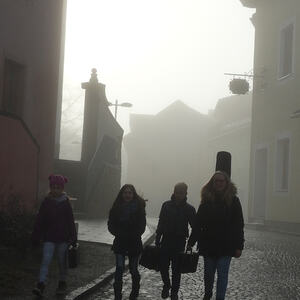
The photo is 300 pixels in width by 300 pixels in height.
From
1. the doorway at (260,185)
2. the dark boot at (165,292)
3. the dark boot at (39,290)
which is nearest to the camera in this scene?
Result: the dark boot at (39,290)

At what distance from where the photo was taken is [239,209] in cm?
707

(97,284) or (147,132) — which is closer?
(97,284)

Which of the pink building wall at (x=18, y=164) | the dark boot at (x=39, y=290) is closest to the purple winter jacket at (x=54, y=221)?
the dark boot at (x=39, y=290)

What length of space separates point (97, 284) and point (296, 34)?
1610 cm

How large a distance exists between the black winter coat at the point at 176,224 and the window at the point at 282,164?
53.8 feet

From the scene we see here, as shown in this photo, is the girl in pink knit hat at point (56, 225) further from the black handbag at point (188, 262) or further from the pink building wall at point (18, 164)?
the pink building wall at point (18, 164)

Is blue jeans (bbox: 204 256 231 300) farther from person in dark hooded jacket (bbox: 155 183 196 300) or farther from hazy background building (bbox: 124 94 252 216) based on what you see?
hazy background building (bbox: 124 94 252 216)

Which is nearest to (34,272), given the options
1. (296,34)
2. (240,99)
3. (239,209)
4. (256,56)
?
(239,209)

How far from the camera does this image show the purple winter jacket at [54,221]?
7.96 meters

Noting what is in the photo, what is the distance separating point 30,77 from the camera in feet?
49.5

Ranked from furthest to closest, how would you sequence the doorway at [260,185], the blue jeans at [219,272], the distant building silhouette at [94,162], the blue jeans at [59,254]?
the doorway at [260,185]
the distant building silhouette at [94,162]
the blue jeans at [59,254]
the blue jeans at [219,272]

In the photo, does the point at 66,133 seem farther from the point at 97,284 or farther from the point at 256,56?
the point at 97,284

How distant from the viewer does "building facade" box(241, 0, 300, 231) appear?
22625mm

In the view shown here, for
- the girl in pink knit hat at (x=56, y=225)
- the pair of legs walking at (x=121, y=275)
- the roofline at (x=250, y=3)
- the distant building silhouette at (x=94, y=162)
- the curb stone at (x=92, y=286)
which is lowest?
the curb stone at (x=92, y=286)
